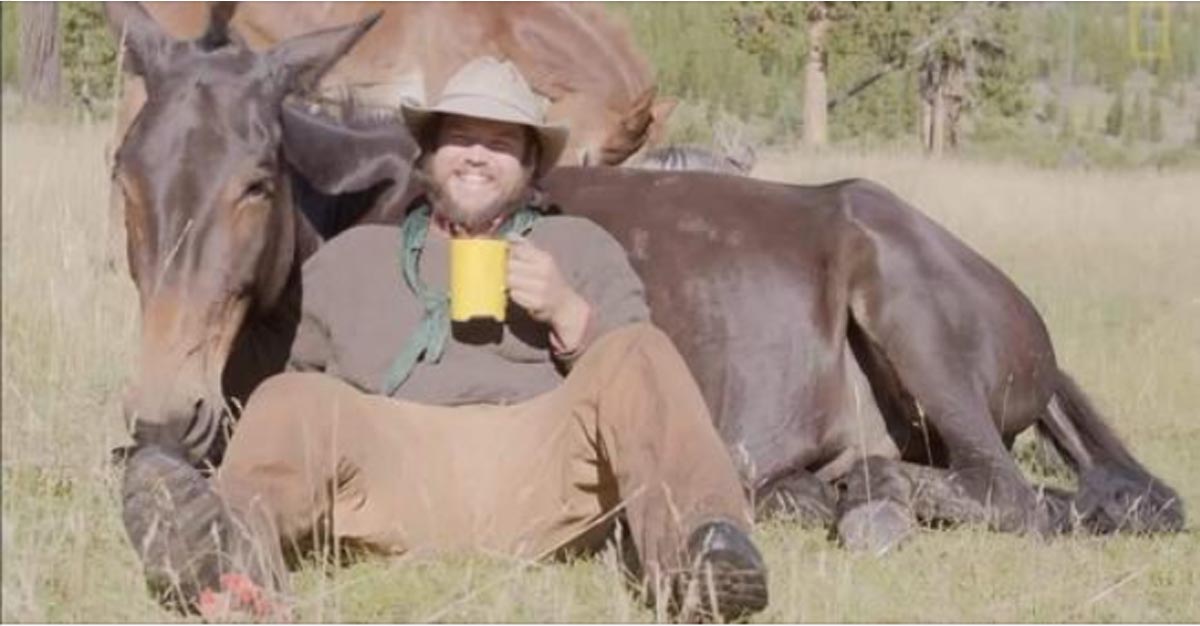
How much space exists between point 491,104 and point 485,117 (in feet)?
0.14

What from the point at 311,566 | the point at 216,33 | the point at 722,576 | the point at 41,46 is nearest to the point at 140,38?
the point at 216,33

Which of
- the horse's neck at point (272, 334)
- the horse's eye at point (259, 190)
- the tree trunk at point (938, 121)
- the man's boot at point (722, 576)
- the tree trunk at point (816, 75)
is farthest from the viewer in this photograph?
the tree trunk at point (938, 121)

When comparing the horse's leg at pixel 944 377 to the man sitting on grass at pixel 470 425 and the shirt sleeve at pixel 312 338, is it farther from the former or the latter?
the shirt sleeve at pixel 312 338

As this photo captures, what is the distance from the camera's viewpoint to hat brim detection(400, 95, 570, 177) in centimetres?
569

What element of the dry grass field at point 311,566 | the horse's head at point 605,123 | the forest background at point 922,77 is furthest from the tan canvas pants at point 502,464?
the forest background at point 922,77

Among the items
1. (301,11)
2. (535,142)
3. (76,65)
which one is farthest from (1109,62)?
(535,142)

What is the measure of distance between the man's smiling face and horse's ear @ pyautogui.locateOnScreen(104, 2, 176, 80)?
0.80 metres

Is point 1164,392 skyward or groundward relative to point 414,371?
groundward

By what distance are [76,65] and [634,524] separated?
1145 centimetres

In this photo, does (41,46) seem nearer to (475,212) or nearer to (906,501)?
(475,212)

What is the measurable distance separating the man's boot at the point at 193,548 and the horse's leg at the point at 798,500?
238cm

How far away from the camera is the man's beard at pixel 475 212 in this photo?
570cm

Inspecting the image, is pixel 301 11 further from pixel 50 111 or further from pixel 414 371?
pixel 414 371

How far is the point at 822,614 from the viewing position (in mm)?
5121
